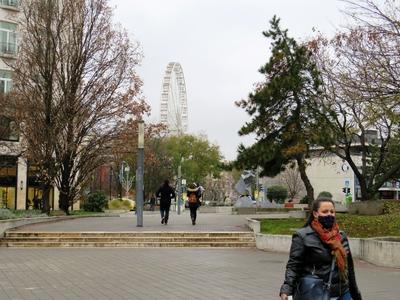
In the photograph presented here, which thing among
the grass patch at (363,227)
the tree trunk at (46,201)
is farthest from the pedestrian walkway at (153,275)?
the tree trunk at (46,201)

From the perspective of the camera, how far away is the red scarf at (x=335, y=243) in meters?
4.33

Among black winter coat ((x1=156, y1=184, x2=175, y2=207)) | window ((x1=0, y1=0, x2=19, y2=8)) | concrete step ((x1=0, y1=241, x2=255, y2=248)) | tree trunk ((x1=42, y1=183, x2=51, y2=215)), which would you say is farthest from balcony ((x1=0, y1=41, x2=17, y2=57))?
concrete step ((x1=0, y1=241, x2=255, y2=248))

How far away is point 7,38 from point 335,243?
44312mm

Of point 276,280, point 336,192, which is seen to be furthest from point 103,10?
point 336,192

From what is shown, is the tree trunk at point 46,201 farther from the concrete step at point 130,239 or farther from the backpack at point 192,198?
the concrete step at point 130,239

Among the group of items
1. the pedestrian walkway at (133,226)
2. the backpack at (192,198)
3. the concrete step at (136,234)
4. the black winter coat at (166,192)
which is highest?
the black winter coat at (166,192)

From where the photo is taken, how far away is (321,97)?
2367 cm

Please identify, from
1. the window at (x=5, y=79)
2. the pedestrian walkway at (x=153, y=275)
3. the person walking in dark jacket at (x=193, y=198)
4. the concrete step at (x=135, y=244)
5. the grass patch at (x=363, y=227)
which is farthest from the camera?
the window at (x=5, y=79)

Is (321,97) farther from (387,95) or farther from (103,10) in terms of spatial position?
(103,10)

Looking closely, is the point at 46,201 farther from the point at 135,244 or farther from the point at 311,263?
the point at 311,263

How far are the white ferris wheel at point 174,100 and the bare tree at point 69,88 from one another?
195ft

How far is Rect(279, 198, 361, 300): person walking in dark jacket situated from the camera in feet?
14.3

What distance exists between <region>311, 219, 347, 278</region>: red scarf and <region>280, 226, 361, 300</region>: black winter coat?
4 centimetres

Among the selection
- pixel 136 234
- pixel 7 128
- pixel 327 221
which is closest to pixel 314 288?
pixel 327 221
